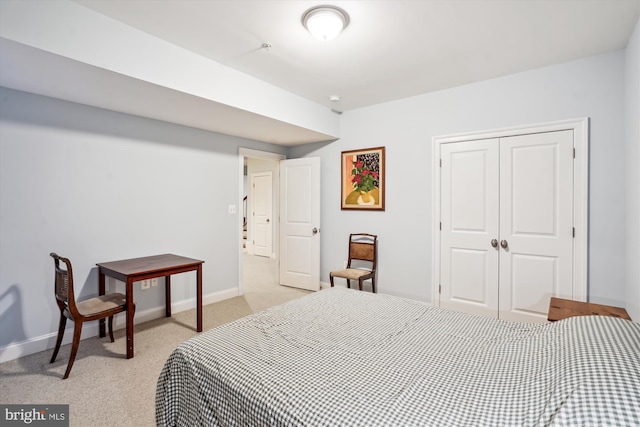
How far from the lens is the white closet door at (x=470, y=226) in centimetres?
321

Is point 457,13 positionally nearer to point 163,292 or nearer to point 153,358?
point 153,358

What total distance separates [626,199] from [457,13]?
6.76 ft

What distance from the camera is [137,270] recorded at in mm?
2682

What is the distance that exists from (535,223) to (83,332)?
4.44m

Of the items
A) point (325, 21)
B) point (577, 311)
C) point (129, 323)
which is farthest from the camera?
point (129, 323)

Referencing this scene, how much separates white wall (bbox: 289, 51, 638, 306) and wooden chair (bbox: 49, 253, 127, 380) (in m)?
2.70

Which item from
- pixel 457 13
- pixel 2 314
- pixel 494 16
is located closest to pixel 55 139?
pixel 2 314

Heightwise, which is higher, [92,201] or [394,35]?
[394,35]

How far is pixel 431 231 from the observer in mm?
3572

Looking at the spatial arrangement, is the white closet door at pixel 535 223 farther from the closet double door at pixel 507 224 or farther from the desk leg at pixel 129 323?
the desk leg at pixel 129 323

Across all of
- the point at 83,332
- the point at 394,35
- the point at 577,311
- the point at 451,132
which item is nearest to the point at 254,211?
the point at 83,332

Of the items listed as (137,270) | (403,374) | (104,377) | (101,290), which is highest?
(137,270)

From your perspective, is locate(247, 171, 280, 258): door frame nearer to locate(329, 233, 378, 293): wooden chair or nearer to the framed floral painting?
the framed floral painting

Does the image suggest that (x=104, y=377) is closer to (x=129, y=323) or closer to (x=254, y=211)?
(x=129, y=323)
